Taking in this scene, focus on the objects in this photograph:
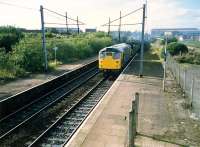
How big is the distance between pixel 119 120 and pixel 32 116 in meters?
4.21

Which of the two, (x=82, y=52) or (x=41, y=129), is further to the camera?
(x=82, y=52)

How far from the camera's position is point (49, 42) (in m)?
32.6

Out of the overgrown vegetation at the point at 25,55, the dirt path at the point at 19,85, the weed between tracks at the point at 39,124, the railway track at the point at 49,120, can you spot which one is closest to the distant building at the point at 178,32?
the railway track at the point at 49,120

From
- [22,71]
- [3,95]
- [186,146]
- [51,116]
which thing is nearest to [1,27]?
[22,71]

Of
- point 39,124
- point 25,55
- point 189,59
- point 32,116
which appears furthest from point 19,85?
point 189,59

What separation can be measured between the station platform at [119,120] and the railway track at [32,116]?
2.29 m

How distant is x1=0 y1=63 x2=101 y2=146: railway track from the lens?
35.4 ft

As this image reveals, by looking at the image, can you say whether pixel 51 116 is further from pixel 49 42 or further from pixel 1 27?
pixel 1 27

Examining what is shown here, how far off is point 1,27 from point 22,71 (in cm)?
1966

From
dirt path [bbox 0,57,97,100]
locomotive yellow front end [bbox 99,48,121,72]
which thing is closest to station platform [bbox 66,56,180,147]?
dirt path [bbox 0,57,97,100]

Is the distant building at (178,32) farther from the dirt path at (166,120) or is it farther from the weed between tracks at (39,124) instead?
the weed between tracks at (39,124)

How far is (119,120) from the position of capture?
1141cm

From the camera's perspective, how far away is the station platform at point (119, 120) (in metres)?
9.08

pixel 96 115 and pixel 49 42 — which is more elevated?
pixel 49 42
